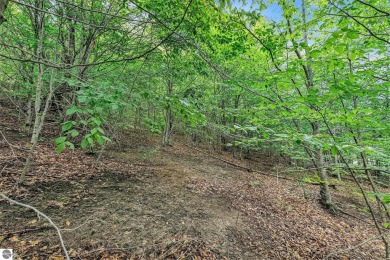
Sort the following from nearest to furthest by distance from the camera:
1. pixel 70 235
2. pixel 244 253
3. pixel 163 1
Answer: pixel 70 235 → pixel 244 253 → pixel 163 1

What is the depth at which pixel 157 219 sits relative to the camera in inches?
158

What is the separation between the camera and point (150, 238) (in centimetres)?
338

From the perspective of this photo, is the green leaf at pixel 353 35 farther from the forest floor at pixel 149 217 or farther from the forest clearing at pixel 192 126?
the forest floor at pixel 149 217

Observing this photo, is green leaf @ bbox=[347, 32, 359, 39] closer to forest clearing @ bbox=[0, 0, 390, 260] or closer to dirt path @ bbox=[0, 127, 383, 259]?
forest clearing @ bbox=[0, 0, 390, 260]

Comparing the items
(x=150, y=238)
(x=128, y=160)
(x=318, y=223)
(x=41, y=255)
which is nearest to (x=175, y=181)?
(x=128, y=160)

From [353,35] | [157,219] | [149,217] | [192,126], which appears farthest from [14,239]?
[353,35]

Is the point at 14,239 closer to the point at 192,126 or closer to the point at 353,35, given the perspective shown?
the point at 192,126

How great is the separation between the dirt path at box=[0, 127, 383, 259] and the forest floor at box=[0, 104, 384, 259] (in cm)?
2

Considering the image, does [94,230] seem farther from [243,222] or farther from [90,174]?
[243,222]

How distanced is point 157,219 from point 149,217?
18 centimetres

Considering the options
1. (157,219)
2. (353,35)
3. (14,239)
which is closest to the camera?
(353,35)

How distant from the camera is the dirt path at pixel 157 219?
120 inches

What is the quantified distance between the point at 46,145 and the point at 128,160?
9.54 ft

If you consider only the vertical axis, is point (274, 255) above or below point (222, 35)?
below
